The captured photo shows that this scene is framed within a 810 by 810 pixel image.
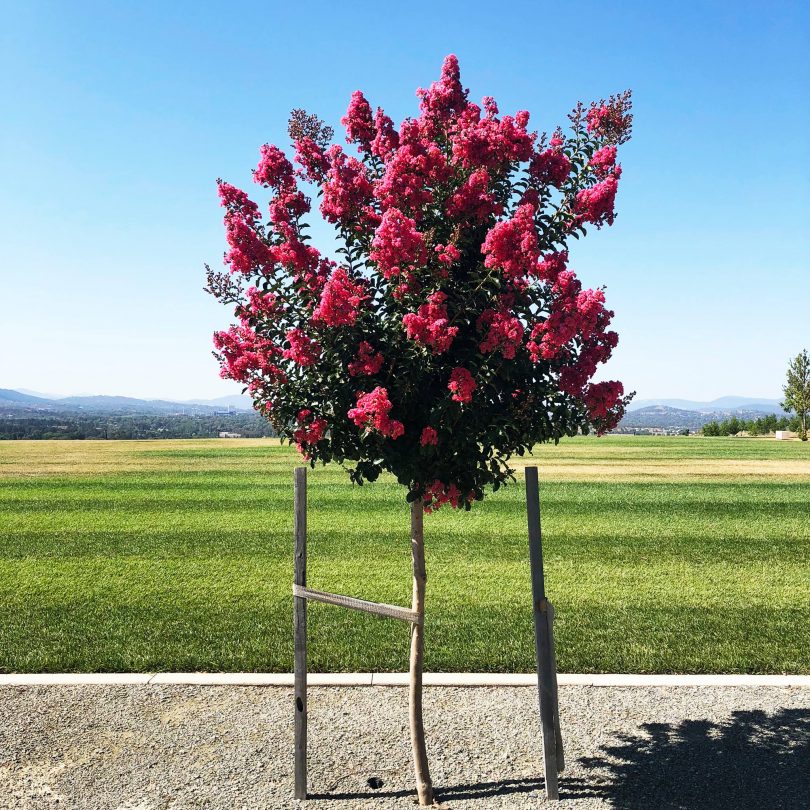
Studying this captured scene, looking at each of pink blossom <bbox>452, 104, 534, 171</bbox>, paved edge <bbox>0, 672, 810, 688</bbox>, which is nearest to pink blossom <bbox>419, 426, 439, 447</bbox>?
pink blossom <bbox>452, 104, 534, 171</bbox>

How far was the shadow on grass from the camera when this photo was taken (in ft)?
14.9

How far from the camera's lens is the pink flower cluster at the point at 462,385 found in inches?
153

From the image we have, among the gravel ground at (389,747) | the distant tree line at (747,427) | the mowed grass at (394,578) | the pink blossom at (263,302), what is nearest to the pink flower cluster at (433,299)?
the pink blossom at (263,302)

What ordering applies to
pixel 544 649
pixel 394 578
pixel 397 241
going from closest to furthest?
pixel 397 241
pixel 544 649
pixel 394 578

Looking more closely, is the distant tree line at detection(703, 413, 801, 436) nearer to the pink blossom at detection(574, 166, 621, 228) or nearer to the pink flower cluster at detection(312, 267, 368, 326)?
the pink blossom at detection(574, 166, 621, 228)

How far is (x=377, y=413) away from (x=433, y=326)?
564mm

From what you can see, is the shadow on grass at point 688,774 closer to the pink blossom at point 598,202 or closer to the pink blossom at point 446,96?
the pink blossom at point 598,202

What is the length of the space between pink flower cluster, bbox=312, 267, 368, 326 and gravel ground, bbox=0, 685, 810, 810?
3114mm

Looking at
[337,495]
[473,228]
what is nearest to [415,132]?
[473,228]

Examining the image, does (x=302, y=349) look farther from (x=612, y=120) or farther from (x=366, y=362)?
(x=612, y=120)

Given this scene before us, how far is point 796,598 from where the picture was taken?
9.67m

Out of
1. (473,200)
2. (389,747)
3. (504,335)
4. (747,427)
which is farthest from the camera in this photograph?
(747,427)

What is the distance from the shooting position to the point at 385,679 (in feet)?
21.2

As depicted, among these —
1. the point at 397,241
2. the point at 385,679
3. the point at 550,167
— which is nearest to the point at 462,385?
the point at 397,241
